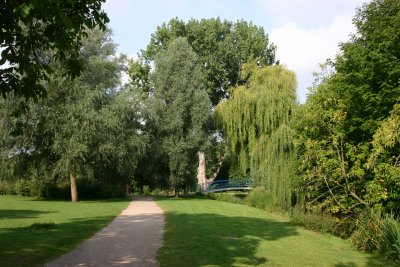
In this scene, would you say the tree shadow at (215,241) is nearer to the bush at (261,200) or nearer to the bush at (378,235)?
the bush at (378,235)

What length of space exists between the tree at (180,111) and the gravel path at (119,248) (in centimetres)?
1821

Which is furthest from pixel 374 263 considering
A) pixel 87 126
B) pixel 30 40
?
pixel 87 126

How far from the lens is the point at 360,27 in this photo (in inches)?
627

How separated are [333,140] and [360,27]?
15.1 ft

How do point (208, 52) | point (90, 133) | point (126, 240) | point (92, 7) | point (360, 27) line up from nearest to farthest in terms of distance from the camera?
1. point (92, 7)
2. point (126, 240)
3. point (360, 27)
4. point (90, 133)
5. point (208, 52)

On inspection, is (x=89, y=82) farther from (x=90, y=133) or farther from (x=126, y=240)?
(x=126, y=240)

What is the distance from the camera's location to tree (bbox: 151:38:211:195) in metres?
32.8

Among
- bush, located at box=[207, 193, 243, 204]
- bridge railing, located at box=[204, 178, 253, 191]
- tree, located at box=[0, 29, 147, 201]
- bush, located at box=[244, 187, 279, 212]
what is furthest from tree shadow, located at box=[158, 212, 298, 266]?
bridge railing, located at box=[204, 178, 253, 191]

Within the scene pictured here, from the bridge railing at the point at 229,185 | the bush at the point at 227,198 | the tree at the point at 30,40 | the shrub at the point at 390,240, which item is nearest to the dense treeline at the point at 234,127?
the shrub at the point at 390,240

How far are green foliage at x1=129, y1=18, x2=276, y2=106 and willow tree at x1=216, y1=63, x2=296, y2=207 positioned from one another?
58.8 ft

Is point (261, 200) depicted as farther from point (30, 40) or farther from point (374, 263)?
point (30, 40)

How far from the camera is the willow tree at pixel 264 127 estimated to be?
21328 mm

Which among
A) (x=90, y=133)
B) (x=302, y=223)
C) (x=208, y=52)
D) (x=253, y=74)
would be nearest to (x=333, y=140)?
(x=302, y=223)

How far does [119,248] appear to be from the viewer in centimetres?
1005
